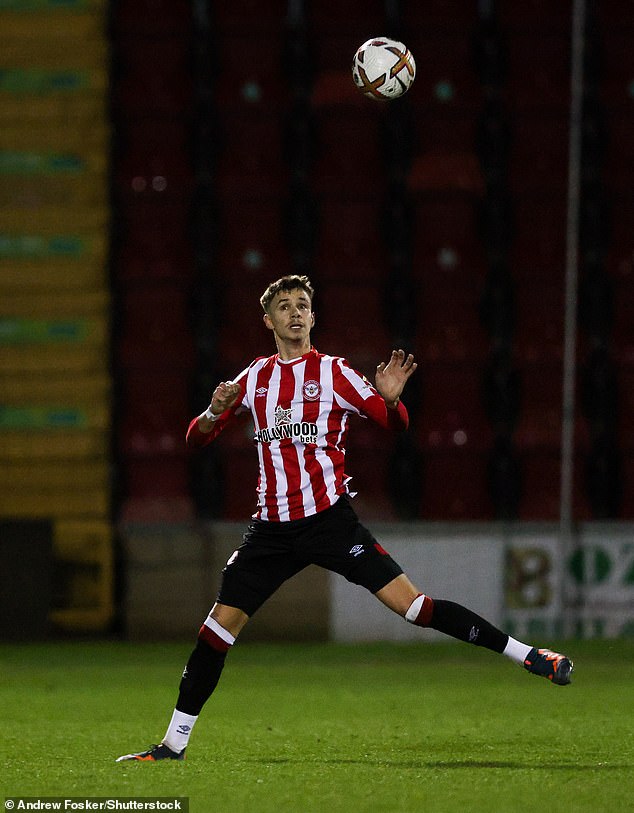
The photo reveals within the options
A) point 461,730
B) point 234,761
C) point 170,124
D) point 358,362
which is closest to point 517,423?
point 358,362

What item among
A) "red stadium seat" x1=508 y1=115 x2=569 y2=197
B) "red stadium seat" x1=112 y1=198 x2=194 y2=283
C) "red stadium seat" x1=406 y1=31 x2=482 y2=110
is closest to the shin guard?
"red stadium seat" x1=112 y1=198 x2=194 y2=283

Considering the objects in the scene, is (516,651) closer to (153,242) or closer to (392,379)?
(392,379)

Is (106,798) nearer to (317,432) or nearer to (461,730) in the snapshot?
(317,432)

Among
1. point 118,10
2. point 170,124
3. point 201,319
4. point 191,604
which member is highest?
point 118,10

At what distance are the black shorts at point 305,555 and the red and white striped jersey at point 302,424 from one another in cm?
6

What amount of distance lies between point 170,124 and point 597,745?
25.5 ft

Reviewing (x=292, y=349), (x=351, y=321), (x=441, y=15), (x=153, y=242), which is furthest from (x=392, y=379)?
(x=441, y=15)

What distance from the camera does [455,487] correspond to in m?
12.9

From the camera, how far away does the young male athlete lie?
5992 mm

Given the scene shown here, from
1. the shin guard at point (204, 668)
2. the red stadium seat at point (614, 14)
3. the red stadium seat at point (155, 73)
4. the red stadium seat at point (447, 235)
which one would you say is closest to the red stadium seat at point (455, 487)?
the red stadium seat at point (447, 235)

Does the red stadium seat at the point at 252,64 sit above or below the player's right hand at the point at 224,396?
above

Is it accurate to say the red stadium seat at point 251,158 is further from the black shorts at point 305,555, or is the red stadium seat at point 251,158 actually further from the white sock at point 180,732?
the white sock at point 180,732

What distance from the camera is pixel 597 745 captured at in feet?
21.1

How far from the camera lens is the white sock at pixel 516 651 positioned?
6016 millimetres
